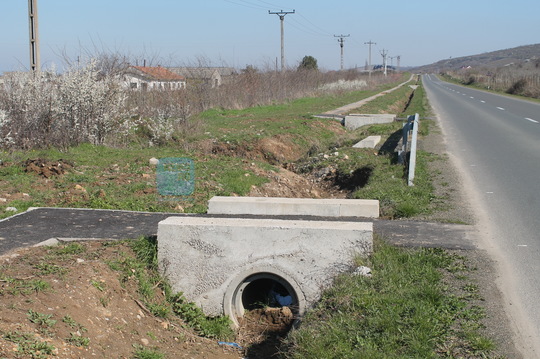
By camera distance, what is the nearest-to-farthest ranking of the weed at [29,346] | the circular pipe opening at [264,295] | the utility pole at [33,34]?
the weed at [29,346] → the circular pipe opening at [264,295] → the utility pole at [33,34]

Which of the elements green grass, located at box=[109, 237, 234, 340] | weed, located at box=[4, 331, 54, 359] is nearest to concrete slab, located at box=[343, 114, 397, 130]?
green grass, located at box=[109, 237, 234, 340]

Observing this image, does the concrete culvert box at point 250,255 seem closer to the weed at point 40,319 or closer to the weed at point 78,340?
the weed at point 78,340

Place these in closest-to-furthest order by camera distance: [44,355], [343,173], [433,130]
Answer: [44,355], [343,173], [433,130]

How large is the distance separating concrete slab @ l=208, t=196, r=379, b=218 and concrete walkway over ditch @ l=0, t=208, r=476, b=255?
0.72 feet

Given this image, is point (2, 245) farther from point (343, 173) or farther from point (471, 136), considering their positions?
point (471, 136)

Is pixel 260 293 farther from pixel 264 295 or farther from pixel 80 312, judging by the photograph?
pixel 80 312

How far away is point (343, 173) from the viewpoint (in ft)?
40.6

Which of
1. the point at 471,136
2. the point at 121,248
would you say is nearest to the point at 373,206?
the point at 121,248

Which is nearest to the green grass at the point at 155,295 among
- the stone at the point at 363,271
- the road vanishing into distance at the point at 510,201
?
the stone at the point at 363,271

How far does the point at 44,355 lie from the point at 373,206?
477cm

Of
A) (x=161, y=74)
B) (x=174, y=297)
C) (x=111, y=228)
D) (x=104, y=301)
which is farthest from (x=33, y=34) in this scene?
(x=104, y=301)

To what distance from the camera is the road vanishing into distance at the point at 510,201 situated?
4980mm

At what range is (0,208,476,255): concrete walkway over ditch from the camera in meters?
6.61

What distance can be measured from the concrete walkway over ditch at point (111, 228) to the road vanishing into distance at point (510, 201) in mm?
387
